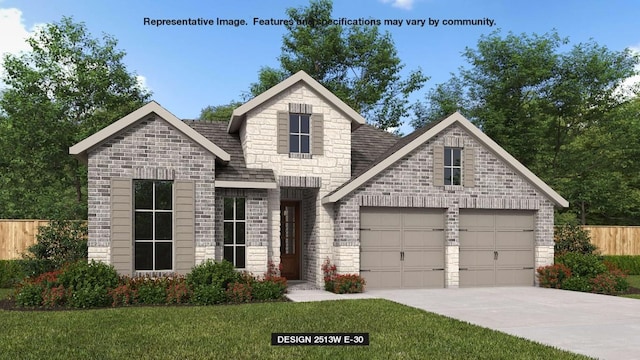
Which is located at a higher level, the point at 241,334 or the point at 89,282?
the point at 89,282

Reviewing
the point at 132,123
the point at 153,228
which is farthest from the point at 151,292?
the point at 132,123

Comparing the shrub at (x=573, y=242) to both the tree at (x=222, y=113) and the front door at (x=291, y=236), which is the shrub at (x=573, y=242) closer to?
the front door at (x=291, y=236)

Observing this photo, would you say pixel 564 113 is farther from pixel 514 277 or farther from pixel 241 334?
pixel 241 334

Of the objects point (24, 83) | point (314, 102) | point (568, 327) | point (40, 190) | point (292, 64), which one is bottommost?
point (568, 327)

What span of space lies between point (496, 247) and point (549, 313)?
6043 mm

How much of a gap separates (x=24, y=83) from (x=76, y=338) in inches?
956

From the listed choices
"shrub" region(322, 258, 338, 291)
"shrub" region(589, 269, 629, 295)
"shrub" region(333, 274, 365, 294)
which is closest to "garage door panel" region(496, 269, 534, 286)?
Answer: "shrub" region(589, 269, 629, 295)

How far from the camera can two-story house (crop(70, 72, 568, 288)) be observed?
14859 mm

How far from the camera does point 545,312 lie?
12.5 metres

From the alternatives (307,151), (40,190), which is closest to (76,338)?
(307,151)

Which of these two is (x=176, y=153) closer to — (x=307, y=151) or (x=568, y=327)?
(x=307, y=151)

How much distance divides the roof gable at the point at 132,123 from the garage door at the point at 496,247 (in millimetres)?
7967

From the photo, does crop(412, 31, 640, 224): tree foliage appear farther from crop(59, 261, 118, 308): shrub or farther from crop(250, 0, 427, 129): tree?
crop(59, 261, 118, 308): shrub

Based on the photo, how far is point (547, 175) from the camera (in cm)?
3600
